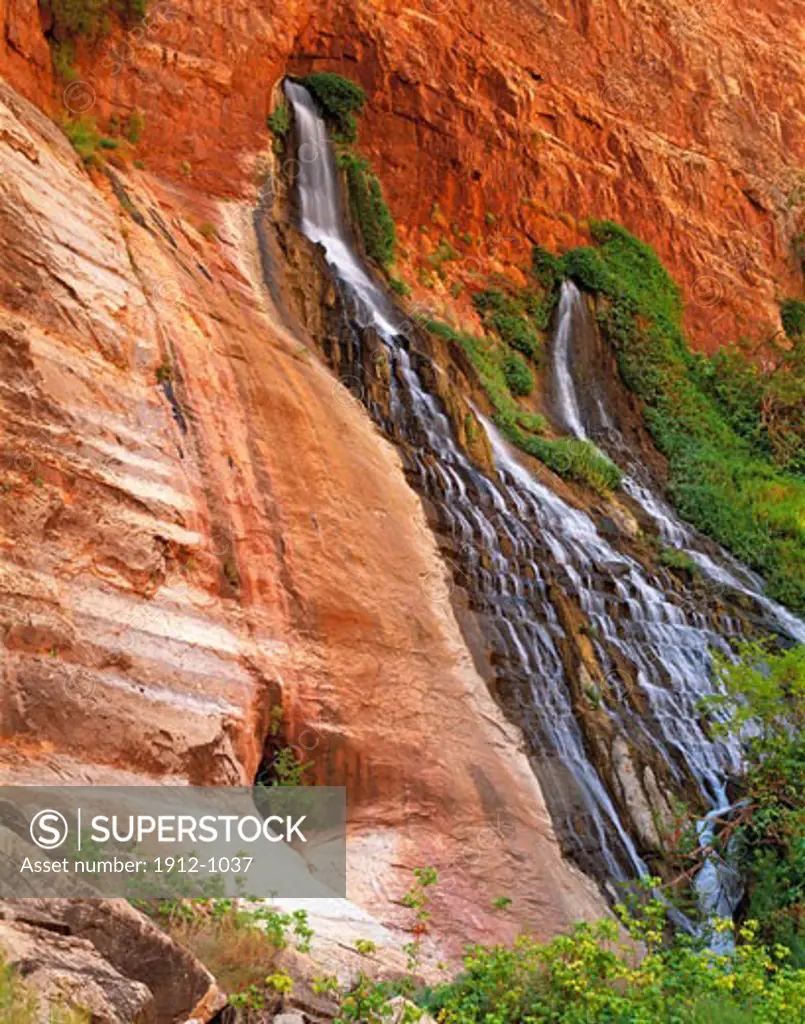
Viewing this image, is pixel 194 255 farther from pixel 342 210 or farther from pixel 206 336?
pixel 342 210

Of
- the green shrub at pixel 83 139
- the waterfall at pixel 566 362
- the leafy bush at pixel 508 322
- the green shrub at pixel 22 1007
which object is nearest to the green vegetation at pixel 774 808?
the green shrub at pixel 22 1007

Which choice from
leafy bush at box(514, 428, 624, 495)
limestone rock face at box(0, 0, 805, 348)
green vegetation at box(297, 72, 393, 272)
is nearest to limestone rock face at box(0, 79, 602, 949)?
leafy bush at box(514, 428, 624, 495)

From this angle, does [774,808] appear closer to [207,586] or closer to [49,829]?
[207,586]

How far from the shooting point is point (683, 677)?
37.3 feet

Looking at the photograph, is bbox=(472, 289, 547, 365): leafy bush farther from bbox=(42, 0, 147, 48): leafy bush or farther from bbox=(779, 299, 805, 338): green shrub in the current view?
bbox=(779, 299, 805, 338): green shrub

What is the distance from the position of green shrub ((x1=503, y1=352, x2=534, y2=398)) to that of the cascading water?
3.83m

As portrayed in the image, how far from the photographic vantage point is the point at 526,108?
74.1ft

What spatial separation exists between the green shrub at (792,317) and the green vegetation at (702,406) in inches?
64.2

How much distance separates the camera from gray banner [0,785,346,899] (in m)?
4.40

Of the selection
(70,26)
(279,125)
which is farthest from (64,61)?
(279,125)

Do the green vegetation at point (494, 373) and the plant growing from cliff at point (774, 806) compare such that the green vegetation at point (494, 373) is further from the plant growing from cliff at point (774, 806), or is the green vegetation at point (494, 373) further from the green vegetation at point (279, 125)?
the plant growing from cliff at point (774, 806)

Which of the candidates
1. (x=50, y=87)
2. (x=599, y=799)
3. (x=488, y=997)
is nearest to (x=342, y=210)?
(x=50, y=87)

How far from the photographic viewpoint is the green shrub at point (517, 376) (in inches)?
746

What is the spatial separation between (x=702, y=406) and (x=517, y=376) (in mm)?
5182
